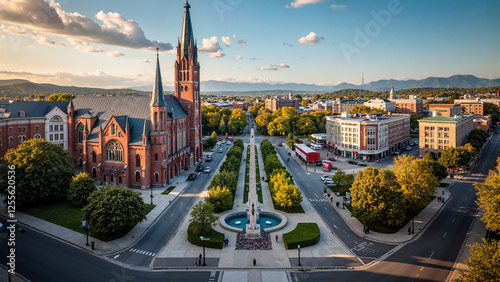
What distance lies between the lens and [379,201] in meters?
40.1

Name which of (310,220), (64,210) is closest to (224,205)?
(310,220)

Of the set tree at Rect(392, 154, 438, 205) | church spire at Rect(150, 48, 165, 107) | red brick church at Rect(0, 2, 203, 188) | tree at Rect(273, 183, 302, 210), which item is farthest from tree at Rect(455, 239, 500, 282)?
church spire at Rect(150, 48, 165, 107)

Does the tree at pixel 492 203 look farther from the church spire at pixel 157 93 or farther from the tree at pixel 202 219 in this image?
the church spire at pixel 157 93

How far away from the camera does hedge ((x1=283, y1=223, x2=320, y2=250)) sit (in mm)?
36900

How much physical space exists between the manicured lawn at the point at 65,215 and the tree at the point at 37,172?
1.46 meters

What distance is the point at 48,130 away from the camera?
72688 millimetres

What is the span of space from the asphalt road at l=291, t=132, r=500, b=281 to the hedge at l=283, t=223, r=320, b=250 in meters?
5.53

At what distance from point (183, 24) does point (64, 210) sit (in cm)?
5379

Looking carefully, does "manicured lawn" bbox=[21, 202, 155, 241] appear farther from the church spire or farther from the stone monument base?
the church spire

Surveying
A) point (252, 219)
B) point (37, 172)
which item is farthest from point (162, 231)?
point (37, 172)

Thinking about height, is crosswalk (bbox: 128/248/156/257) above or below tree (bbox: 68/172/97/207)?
below

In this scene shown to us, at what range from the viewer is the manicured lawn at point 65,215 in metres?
40.3

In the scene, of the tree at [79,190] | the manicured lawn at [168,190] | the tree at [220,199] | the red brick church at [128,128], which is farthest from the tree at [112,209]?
the red brick church at [128,128]

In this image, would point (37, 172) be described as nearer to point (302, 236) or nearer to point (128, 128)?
point (128, 128)
